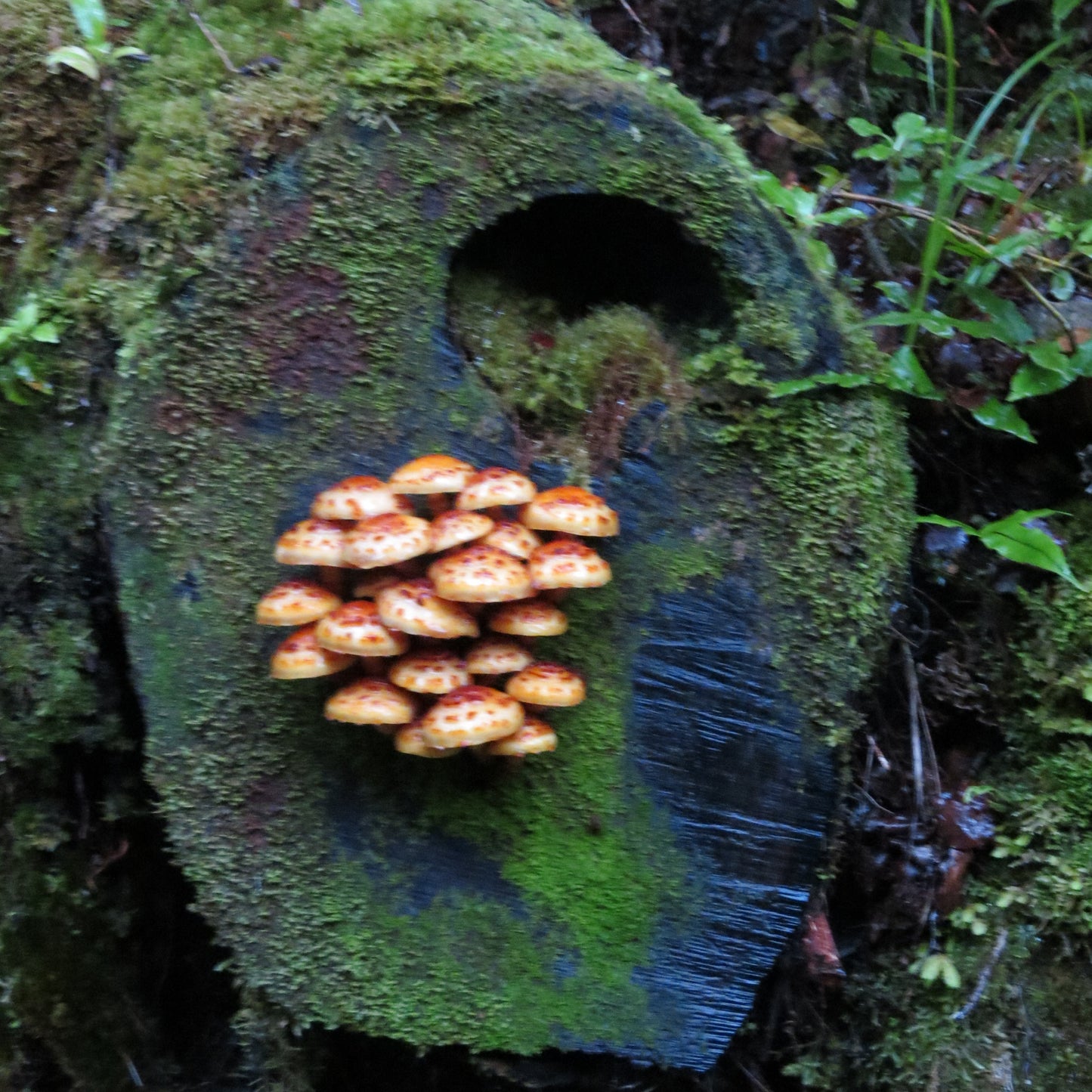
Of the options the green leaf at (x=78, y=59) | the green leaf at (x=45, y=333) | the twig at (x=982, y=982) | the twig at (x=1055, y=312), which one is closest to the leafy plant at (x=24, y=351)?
the green leaf at (x=45, y=333)

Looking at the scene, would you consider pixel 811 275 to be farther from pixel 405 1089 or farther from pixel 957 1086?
pixel 405 1089

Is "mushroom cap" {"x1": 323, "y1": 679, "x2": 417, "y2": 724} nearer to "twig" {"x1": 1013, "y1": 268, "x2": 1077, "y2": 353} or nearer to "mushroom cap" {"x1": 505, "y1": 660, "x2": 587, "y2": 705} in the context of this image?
"mushroom cap" {"x1": 505, "y1": 660, "x2": 587, "y2": 705}

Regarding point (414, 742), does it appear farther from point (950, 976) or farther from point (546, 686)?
point (950, 976)

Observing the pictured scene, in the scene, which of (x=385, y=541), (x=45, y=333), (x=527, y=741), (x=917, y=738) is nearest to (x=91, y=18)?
(x=45, y=333)

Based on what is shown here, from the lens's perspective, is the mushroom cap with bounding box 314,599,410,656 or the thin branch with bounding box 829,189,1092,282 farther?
the thin branch with bounding box 829,189,1092,282

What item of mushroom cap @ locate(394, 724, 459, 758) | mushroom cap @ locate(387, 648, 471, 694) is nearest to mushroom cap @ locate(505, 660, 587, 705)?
mushroom cap @ locate(387, 648, 471, 694)
